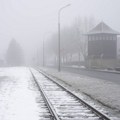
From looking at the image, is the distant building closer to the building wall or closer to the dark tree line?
the building wall

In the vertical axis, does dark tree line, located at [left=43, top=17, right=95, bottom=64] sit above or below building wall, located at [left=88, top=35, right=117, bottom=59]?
above

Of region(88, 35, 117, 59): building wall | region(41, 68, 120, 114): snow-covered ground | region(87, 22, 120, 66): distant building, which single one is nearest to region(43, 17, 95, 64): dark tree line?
region(87, 22, 120, 66): distant building

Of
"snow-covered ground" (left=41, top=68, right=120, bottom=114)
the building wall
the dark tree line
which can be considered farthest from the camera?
the dark tree line

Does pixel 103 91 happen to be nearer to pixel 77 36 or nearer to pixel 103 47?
pixel 103 47

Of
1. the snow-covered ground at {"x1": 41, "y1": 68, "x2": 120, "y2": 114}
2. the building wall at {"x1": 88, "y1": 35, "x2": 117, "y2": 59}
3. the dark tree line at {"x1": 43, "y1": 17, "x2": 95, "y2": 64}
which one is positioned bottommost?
the snow-covered ground at {"x1": 41, "y1": 68, "x2": 120, "y2": 114}

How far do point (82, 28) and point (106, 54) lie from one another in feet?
119

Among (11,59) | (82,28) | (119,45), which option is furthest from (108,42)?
(11,59)

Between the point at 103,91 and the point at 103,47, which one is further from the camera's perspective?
the point at 103,47

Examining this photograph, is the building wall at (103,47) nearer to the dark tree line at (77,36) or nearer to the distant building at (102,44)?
the distant building at (102,44)

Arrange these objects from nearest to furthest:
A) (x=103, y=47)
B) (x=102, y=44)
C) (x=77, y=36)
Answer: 1. (x=102, y=44)
2. (x=103, y=47)
3. (x=77, y=36)

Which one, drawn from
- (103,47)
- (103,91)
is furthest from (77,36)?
(103,91)

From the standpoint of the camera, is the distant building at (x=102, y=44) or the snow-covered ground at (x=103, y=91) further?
the distant building at (x=102, y=44)

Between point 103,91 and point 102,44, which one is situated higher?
point 102,44

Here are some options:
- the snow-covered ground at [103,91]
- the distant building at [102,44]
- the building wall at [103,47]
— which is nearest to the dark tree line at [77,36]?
the distant building at [102,44]
